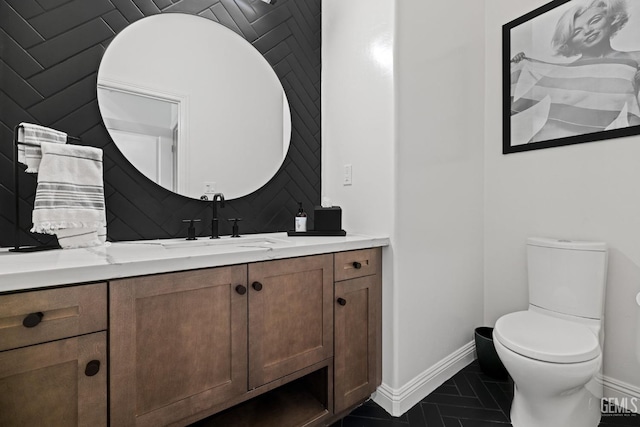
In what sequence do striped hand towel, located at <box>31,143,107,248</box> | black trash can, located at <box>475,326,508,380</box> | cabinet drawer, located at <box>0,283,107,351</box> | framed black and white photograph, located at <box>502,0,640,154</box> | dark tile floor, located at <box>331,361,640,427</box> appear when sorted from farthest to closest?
black trash can, located at <box>475,326,508,380</box>, framed black and white photograph, located at <box>502,0,640,154</box>, dark tile floor, located at <box>331,361,640,427</box>, striped hand towel, located at <box>31,143,107,248</box>, cabinet drawer, located at <box>0,283,107,351</box>

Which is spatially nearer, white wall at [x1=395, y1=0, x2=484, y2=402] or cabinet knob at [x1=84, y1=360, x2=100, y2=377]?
cabinet knob at [x1=84, y1=360, x2=100, y2=377]

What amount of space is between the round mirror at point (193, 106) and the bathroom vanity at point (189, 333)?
16.9 inches

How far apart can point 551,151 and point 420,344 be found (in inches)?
57.0

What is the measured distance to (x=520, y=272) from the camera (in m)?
2.03

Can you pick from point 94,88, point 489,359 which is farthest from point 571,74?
point 94,88

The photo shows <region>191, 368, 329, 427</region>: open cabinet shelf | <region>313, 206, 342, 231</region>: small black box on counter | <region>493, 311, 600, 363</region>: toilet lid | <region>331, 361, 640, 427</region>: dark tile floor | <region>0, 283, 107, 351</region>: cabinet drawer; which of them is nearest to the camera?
<region>0, 283, 107, 351</region>: cabinet drawer

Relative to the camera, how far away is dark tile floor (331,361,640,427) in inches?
58.9

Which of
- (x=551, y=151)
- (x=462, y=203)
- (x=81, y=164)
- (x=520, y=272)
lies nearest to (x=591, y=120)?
(x=551, y=151)

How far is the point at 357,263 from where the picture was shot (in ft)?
5.03

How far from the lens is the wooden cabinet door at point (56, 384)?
0.77 m

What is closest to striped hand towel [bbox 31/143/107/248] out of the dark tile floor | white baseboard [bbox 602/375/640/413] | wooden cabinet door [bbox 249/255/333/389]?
wooden cabinet door [bbox 249/255/333/389]

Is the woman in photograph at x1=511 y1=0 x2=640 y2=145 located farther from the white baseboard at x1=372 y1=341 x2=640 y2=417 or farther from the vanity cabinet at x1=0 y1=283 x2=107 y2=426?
the vanity cabinet at x1=0 y1=283 x2=107 y2=426

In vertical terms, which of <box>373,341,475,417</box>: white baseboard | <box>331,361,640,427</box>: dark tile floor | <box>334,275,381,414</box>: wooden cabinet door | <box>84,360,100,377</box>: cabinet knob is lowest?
<box>331,361,640,427</box>: dark tile floor

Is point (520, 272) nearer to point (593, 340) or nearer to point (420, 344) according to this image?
point (593, 340)
